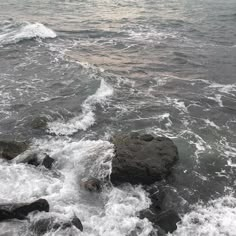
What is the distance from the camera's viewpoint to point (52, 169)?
10594mm

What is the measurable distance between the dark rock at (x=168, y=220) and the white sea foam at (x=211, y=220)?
136 mm

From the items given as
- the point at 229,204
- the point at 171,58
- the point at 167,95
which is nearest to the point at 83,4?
the point at 171,58

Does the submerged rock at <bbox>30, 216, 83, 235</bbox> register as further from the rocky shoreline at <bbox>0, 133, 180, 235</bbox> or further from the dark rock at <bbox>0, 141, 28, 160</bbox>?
the dark rock at <bbox>0, 141, 28, 160</bbox>

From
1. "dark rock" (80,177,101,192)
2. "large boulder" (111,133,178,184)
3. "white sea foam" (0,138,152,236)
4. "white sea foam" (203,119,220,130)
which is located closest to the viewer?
"white sea foam" (0,138,152,236)

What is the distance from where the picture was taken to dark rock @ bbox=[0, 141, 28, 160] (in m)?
10.8

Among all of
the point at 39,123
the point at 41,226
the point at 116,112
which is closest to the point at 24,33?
the point at 116,112

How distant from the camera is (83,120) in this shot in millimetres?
13562

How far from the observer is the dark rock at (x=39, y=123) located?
13.1 metres

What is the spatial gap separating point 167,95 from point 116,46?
9.83 m

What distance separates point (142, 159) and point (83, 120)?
13.0 ft

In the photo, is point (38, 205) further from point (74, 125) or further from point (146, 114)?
point (146, 114)

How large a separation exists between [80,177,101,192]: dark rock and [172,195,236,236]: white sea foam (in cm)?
255

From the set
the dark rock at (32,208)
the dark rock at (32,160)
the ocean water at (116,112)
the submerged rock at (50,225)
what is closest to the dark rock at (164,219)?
the ocean water at (116,112)

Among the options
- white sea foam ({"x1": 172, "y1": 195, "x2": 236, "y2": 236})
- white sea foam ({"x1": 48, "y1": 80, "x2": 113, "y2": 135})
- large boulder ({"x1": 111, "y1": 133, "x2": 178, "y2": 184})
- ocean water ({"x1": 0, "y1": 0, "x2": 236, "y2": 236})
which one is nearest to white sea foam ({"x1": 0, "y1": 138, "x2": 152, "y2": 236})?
ocean water ({"x1": 0, "y1": 0, "x2": 236, "y2": 236})
